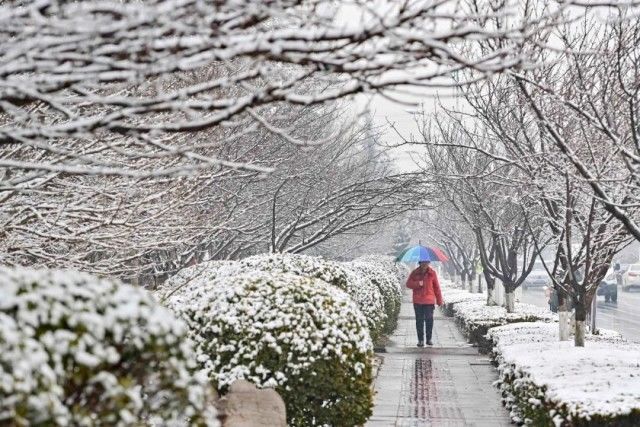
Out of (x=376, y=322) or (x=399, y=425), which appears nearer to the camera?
(x=399, y=425)

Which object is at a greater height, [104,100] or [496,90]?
[496,90]

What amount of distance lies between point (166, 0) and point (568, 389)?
615cm

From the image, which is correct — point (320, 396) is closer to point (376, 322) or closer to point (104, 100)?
point (104, 100)

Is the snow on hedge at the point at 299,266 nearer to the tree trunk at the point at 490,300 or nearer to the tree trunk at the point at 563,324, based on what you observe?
the tree trunk at the point at 563,324

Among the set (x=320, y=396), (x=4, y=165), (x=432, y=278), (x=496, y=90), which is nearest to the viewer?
(x=4, y=165)

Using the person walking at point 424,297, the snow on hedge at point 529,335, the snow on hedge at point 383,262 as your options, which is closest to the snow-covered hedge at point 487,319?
the person walking at point 424,297

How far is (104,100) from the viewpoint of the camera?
166 inches

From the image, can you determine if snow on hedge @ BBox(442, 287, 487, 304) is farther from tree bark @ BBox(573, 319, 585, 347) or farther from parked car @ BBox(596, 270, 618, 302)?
tree bark @ BBox(573, 319, 585, 347)

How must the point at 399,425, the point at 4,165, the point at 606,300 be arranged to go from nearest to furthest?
the point at 4,165, the point at 399,425, the point at 606,300

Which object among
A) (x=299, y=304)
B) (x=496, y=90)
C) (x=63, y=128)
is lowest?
(x=299, y=304)

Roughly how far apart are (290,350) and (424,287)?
1266cm

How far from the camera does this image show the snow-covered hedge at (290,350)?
29.3 feet

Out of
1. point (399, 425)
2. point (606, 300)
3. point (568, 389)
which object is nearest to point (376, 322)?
point (399, 425)

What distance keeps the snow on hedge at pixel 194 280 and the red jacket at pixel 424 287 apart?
4061mm
